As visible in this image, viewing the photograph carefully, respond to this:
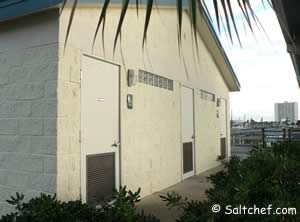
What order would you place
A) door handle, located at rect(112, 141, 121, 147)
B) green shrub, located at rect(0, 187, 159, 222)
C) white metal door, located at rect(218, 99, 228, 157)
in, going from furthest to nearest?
white metal door, located at rect(218, 99, 228, 157) → door handle, located at rect(112, 141, 121, 147) → green shrub, located at rect(0, 187, 159, 222)

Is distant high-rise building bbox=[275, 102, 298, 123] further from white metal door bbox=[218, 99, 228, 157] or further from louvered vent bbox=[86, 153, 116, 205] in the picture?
louvered vent bbox=[86, 153, 116, 205]

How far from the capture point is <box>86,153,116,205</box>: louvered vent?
4.95 metres

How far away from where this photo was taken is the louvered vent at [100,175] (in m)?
4.95

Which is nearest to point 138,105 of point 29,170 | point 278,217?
point 29,170

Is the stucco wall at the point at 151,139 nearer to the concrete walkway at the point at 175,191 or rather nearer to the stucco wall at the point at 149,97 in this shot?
the stucco wall at the point at 149,97

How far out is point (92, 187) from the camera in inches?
197

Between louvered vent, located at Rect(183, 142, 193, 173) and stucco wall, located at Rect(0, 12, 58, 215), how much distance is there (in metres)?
5.00

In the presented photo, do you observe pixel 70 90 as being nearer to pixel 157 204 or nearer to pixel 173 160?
pixel 157 204

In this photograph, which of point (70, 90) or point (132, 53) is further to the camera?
point (132, 53)

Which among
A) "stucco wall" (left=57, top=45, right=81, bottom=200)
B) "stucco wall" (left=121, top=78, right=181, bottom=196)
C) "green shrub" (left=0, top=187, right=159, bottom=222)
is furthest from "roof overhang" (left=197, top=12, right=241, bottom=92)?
"green shrub" (left=0, top=187, right=159, bottom=222)

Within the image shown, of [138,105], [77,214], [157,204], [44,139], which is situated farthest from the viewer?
[138,105]

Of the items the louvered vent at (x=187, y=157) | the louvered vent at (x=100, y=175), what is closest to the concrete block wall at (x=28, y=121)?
the louvered vent at (x=100, y=175)

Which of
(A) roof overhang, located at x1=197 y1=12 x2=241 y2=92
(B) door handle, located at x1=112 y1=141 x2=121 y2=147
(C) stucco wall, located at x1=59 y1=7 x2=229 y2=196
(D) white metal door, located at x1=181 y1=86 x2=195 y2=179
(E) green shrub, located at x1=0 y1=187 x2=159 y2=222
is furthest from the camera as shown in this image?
(A) roof overhang, located at x1=197 y1=12 x2=241 y2=92

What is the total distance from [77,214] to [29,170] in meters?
1.65
